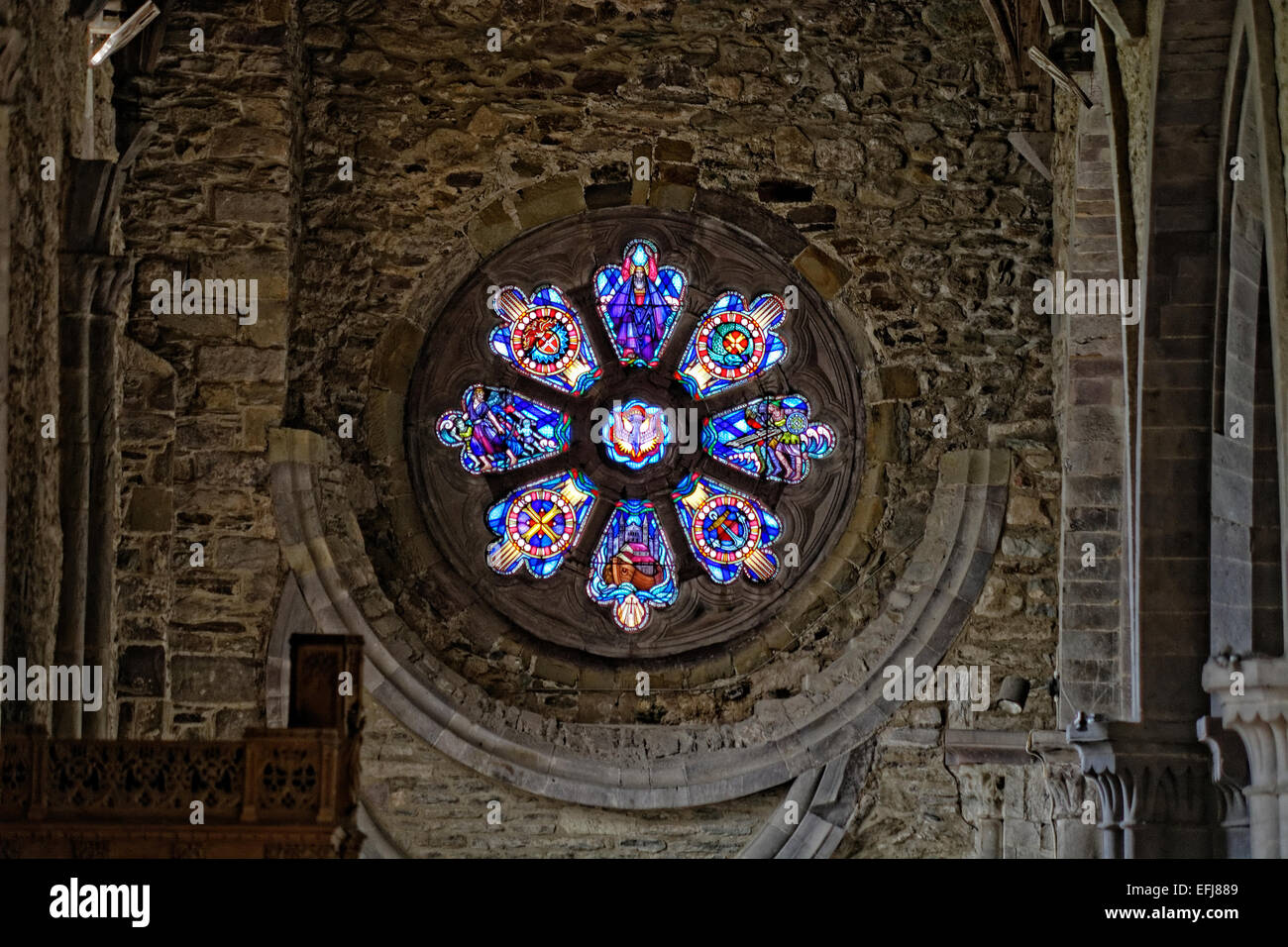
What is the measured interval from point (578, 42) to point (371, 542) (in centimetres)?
242

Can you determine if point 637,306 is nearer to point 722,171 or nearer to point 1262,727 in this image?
point 722,171

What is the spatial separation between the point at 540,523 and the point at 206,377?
1807 mm

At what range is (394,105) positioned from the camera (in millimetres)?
10141

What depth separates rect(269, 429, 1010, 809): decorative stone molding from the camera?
9406 mm

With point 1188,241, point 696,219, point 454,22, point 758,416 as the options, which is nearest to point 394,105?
point 454,22

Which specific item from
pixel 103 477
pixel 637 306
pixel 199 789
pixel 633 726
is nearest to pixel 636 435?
pixel 637 306

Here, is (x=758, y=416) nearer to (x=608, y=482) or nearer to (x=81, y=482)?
(x=608, y=482)

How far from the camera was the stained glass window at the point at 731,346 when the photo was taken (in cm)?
1056

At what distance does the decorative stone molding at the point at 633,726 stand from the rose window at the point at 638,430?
0.74 meters

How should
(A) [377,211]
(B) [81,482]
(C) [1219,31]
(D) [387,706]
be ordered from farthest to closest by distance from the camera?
(A) [377,211], (D) [387,706], (B) [81,482], (C) [1219,31]

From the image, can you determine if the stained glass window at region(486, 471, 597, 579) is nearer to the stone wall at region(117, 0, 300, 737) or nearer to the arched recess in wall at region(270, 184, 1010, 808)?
the arched recess in wall at region(270, 184, 1010, 808)

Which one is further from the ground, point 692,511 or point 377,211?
point 377,211

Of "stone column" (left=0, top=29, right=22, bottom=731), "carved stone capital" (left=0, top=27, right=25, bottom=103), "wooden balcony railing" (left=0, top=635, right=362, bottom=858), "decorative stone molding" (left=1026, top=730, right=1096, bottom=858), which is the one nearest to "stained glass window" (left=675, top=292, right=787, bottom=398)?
"decorative stone molding" (left=1026, top=730, right=1096, bottom=858)

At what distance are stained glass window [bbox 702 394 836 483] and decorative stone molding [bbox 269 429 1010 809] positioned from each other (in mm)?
794
